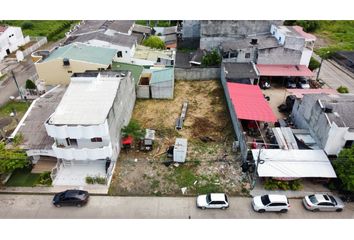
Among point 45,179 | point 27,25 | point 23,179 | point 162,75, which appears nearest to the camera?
point 45,179

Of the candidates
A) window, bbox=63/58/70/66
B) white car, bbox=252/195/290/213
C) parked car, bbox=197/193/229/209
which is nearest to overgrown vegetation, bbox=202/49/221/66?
window, bbox=63/58/70/66

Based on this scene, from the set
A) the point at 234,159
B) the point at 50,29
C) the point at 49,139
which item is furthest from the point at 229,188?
the point at 50,29

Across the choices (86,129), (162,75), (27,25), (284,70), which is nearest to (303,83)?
(284,70)

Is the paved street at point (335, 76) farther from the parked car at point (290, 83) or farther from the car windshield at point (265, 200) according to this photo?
the car windshield at point (265, 200)

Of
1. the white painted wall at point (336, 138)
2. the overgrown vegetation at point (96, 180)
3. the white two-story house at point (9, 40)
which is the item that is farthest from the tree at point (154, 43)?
the white painted wall at point (336, 138)

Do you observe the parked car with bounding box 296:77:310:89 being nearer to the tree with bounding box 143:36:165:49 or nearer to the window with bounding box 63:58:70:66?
the tree with bounding box 143:36:165:49

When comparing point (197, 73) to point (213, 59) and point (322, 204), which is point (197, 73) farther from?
point (322, 204)
